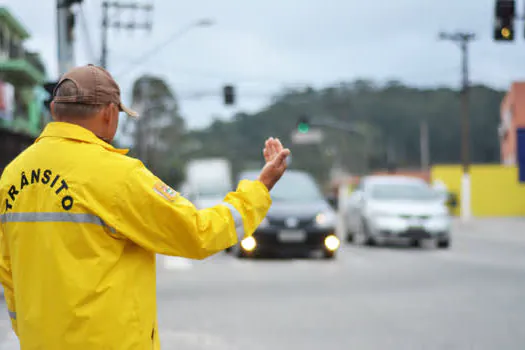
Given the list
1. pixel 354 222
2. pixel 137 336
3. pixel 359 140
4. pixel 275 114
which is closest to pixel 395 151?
pixel 359 140

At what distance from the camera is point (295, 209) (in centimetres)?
1546

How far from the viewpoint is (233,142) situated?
105625 mm

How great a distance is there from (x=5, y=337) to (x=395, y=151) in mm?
107000

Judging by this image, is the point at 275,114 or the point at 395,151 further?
the point at 395,151

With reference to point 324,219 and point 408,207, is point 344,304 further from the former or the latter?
point 408,207

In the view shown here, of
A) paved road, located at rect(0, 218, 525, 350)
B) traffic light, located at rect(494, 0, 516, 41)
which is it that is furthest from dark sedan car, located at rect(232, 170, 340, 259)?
traffic light, located at rect(494, 0, 516, 41)

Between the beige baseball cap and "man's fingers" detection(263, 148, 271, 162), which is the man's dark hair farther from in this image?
"man's fingers" detection(263, 148, 271, 162)

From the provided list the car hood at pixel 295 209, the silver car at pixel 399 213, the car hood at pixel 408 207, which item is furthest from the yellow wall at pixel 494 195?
the car hood at pixel 295 209

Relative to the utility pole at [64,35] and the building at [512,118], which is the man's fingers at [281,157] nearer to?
the utility pole at [64,35]

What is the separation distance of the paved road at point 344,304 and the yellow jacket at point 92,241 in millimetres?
4109

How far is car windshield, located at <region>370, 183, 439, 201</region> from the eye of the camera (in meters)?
20.1

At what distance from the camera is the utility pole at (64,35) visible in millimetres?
13586

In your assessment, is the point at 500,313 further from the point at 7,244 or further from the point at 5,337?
the point at 7,244

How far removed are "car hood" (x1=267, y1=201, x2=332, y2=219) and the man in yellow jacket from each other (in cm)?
1225
